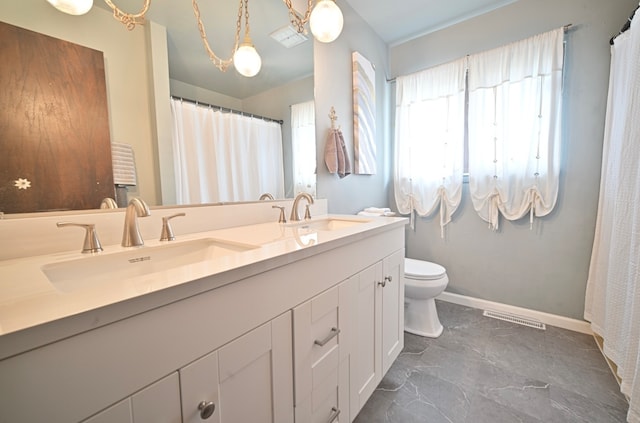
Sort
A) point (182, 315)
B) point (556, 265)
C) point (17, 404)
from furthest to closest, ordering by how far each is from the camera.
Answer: point (556, 265) < point (182, 315) < point (17, 404)

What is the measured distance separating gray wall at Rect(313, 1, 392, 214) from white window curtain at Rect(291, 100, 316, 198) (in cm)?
6

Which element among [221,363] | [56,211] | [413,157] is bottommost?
[221,363]

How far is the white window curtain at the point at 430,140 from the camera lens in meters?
2.09

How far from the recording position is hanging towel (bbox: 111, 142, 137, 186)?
0.86 metres

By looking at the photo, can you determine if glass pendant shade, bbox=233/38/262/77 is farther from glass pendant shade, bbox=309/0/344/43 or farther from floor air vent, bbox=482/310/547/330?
floor air vent, bbox=482/310/547/330

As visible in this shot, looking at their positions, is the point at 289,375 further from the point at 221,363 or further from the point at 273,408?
the point at 221,363

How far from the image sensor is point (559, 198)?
180cm

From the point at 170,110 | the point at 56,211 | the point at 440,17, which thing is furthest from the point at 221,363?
the point at 440,17

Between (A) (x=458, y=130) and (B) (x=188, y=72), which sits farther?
(A) (x=458, y=130)

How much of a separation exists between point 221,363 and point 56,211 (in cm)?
70

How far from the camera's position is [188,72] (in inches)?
42.3

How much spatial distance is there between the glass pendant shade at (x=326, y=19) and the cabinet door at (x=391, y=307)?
1.23 m

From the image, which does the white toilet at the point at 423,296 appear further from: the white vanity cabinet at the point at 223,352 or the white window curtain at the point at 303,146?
the white window curtain at the point at 303,146

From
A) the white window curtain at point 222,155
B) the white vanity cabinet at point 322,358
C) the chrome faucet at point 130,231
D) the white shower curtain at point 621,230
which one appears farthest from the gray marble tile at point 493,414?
the chrome faucet at point 130,231
